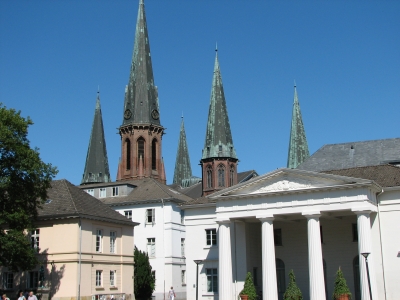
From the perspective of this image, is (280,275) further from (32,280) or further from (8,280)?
(8,280)

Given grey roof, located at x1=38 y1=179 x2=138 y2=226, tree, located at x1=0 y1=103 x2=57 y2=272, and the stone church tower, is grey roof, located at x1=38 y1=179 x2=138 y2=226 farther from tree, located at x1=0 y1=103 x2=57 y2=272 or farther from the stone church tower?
the stone church tower

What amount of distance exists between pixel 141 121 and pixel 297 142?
2814 cm

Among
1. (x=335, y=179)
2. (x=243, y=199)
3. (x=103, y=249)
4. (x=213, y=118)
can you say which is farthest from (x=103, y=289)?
(x=213, y=118)

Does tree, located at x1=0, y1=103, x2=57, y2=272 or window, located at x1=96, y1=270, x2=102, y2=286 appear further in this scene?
window, located at x1=96, y1=270, x2=102, y2=286

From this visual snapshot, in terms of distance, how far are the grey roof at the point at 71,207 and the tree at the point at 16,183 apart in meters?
6.13

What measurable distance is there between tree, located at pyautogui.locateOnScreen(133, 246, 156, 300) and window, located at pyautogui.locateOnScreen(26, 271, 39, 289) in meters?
10.8

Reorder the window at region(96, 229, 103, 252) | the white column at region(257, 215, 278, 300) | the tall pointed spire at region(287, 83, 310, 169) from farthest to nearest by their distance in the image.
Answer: the tall pointed spire at region(287, 83, 310, 169) < the window at region(96, 229, 103, 252) < the white column at region(257, 215, 278, 300)

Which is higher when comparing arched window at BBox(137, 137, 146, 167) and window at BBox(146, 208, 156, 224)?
arched window at BBox(137, 137, 146, 167)

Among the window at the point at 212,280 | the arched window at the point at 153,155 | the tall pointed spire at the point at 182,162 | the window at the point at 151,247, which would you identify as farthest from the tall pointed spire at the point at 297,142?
the tall pointed spire at the point at 182,162

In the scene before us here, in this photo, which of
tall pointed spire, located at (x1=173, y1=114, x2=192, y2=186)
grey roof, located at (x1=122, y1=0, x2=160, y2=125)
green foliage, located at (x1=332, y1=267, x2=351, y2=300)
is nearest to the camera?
green foliage, located at (x1=332, y1=267, x2=351, y2=300)

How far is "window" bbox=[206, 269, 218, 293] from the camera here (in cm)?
4819

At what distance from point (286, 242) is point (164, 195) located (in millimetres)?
23705

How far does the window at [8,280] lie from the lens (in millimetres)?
47675

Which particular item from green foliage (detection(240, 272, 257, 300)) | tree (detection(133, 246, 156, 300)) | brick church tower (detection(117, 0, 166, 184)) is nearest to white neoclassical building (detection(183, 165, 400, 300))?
green foliage (detection(240, 272, 257, 300))
